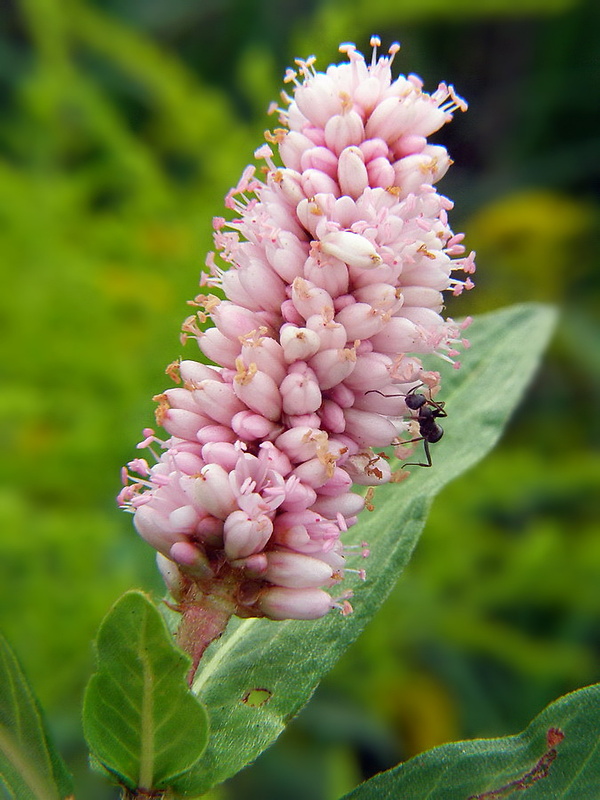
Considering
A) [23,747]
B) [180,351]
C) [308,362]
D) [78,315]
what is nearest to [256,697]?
[23,747]

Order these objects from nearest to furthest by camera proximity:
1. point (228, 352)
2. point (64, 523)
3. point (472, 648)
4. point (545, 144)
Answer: point (228, 352) → point (64, 523) → point (472, 648) → point (545, 144)

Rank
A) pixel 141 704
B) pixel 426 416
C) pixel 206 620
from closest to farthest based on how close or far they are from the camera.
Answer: pixel 141 704, pixel 206 620, pixel 426 416

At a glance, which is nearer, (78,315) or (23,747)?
(23,747)

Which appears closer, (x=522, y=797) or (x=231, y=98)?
(x=522, y=797)

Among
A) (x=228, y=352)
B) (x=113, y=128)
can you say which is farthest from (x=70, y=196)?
(x=228, y=352)

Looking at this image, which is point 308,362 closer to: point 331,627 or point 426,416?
point 426,416

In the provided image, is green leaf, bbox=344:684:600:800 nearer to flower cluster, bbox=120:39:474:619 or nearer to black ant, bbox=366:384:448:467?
flower cluster, bbox=120:39:474:619

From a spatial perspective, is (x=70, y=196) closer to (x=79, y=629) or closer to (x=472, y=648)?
(x=79, y=629)
